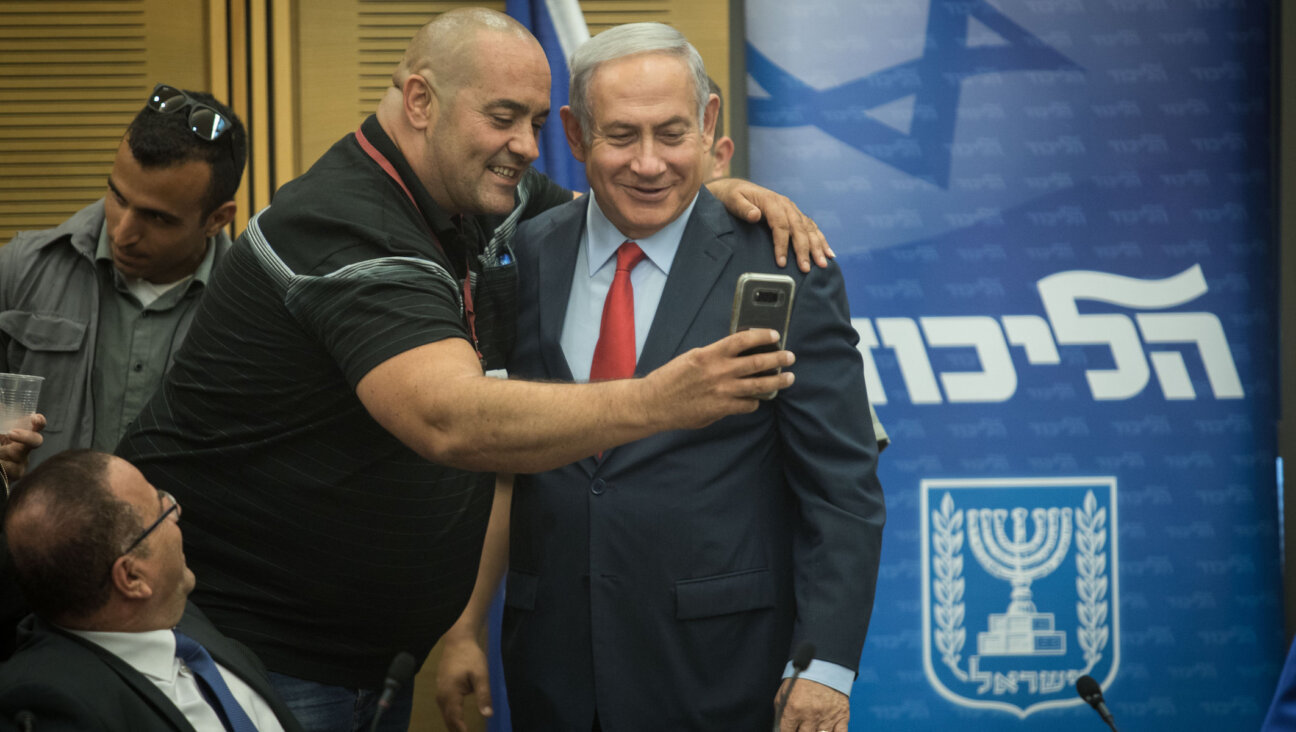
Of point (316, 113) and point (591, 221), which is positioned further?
point (316, 113)

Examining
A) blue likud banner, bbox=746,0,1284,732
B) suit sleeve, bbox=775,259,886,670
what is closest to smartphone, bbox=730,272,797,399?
suit sleeve, bbox=775,259,886,670

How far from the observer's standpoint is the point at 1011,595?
3.57 metres

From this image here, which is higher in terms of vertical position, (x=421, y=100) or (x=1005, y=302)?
(x=421, y=100)

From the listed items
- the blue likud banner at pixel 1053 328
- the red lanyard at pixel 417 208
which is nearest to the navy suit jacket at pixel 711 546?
the red lanyard at pixel 417 208

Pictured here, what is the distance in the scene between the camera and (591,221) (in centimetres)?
187

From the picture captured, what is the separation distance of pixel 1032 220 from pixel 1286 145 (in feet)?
2.48

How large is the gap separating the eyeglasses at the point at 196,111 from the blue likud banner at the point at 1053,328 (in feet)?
5.42

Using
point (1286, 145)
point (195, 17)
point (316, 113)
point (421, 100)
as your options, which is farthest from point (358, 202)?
point (1286, 145)

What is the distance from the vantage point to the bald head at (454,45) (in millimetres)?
1722

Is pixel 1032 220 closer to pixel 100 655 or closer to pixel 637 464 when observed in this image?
pixel 637 464

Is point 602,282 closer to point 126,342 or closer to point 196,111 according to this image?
point 196,111

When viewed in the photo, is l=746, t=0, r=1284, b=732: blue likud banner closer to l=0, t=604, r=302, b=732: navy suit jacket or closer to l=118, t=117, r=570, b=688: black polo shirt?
l=118, t=117, r=570, b=688: black polo shirt

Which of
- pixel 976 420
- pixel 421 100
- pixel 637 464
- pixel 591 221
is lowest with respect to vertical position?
pixel 976 420

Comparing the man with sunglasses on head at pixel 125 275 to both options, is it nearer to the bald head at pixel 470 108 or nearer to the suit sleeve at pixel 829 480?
the bald head at pixel 470 108
